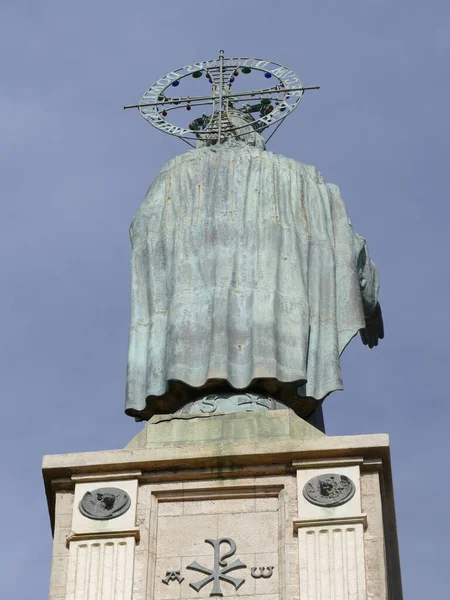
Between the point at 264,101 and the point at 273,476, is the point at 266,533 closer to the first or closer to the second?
the point at 273,476

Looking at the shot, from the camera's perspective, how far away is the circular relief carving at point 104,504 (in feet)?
64.0

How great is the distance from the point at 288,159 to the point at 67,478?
524 cm

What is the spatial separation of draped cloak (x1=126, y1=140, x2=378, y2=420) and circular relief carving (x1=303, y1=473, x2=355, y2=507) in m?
1.61

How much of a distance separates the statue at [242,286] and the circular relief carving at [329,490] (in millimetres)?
1515

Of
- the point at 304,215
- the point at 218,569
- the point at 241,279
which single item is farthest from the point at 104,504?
the point at 304,215

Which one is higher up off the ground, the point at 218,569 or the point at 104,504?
the point at 104,504

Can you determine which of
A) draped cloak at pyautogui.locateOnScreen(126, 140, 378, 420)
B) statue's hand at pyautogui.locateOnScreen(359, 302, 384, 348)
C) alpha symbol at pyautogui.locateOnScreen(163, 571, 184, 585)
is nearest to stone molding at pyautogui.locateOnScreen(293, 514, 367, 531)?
alpha symbol at pyautogui.locateOnScreen(163, 571, 184, 585)

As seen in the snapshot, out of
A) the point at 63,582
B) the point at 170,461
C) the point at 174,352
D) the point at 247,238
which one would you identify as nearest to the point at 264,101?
the point at 247,238

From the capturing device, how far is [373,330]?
23.3 metres

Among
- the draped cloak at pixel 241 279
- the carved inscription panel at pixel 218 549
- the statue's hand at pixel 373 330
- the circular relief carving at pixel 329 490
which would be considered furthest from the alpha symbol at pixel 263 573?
the statue's hand at pixel 373 330

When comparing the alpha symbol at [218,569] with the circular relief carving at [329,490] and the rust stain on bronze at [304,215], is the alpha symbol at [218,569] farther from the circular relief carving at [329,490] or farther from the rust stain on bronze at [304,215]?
the rust stain on bronze at [304,215]

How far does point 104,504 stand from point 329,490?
2.32 metres

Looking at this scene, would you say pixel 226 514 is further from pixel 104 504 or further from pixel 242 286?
pixel 242 286

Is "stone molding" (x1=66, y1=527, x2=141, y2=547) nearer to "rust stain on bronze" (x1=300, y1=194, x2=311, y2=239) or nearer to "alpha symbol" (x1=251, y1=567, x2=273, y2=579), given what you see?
"alpha symbol" (x1=251, y1=567, x2=273, y2=579)
